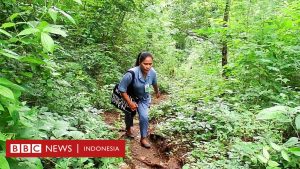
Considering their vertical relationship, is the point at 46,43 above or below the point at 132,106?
above

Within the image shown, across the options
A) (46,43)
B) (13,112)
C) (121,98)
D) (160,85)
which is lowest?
(160,85)

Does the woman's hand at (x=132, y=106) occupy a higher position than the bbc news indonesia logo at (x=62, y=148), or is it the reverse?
the bbc news indonesia logo at (x=62, y=148)

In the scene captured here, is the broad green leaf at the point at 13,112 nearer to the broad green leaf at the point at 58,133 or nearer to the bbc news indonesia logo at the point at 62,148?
the bbc news indonesia logo at the point at 62,148

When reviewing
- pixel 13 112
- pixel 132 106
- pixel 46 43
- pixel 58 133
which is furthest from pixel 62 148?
pixel 132 106

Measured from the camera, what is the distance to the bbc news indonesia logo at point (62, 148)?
2408 mm

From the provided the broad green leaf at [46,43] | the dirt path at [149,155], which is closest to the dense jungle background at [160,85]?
the broad green leaf at [46,43]

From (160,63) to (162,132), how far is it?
10218 millimetres

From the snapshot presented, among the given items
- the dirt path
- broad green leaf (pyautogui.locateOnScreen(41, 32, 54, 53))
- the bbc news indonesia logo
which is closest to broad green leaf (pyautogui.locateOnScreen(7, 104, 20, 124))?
the bbc news indonesia logo

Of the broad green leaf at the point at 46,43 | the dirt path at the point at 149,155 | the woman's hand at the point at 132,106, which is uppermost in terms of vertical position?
the broad green leaf at the point at 46,43

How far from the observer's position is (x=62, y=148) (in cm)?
330

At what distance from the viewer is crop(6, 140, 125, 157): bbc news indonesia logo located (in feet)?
7.90

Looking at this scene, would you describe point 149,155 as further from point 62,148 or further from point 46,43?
point 46,43

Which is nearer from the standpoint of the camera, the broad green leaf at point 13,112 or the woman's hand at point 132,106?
the broad green leaf at point 13,112

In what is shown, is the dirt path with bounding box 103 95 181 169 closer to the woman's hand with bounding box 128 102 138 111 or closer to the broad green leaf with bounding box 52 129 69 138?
the woman's hand with bounding box 128 102 138 111
